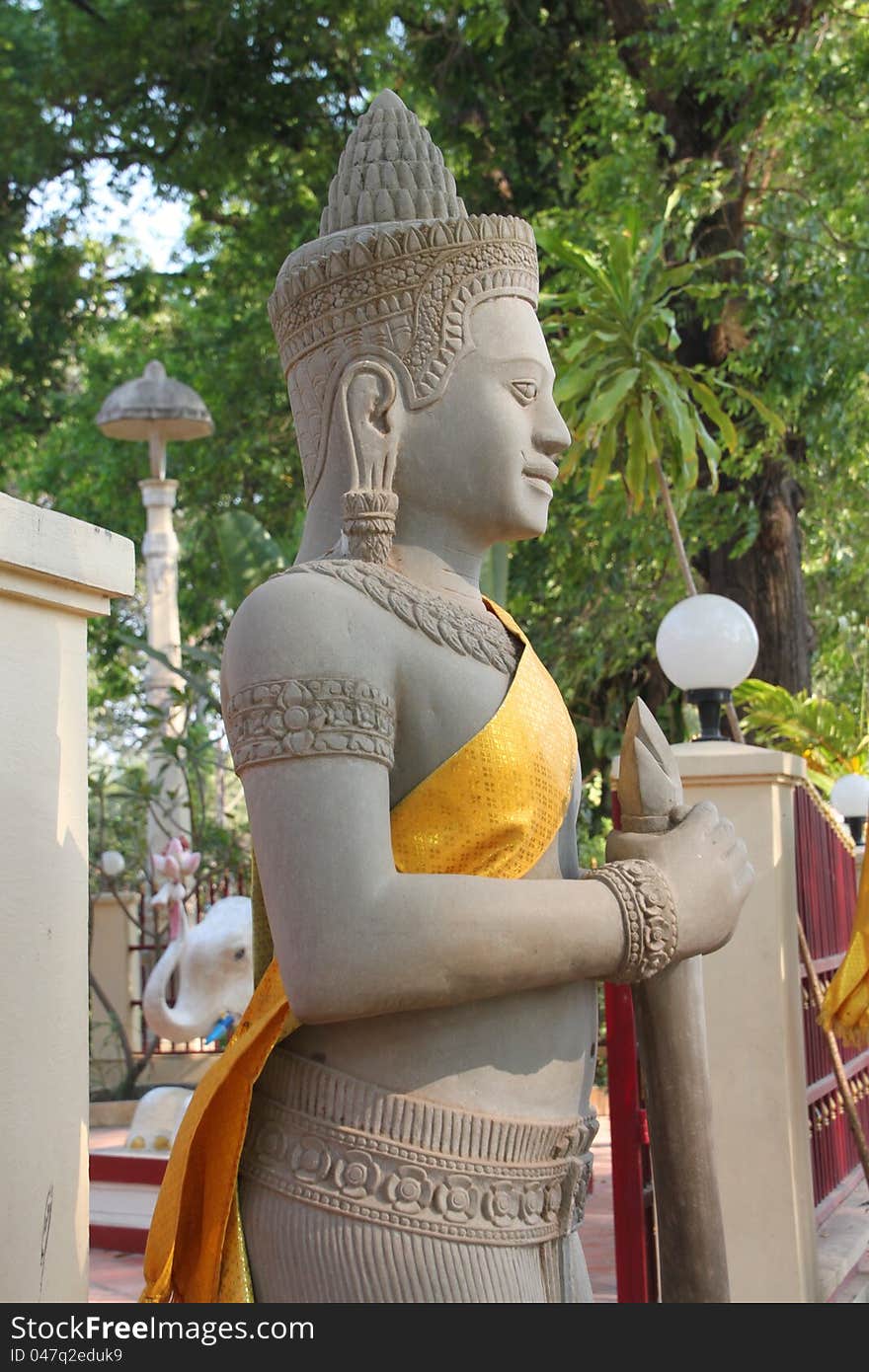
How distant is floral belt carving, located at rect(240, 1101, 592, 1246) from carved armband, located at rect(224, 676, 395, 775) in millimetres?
437

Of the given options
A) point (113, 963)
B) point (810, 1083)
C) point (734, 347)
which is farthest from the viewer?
point (113, 963)

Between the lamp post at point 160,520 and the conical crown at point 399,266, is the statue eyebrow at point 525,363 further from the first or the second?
the lamp post at point 160,520

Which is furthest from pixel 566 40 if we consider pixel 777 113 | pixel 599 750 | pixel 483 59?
pixel 599 750

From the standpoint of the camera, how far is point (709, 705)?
4.44 meters

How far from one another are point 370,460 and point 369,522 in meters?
0.08

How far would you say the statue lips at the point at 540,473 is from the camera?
83.4 inches

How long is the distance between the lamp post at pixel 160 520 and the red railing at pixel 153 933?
48 centimetres

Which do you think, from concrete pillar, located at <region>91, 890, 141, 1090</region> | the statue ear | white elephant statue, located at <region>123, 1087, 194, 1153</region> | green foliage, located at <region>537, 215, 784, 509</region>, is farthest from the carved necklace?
concrete pillar, located at <region>91, 890, 141, 1090</region>

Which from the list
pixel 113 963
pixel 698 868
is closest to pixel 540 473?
pixel 698 868

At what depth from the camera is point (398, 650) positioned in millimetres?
1933

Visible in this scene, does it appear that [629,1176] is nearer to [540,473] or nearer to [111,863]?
[540,473]

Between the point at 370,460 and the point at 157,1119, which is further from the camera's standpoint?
the point at 157,1119

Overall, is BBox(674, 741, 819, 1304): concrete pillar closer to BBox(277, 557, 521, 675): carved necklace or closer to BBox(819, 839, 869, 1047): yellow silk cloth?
BBox(819, 839, 869, 1047): yellow silk cloth

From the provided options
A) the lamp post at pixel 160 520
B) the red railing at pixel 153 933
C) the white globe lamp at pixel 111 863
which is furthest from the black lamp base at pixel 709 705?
the white globe lamp at pixel 111 863
